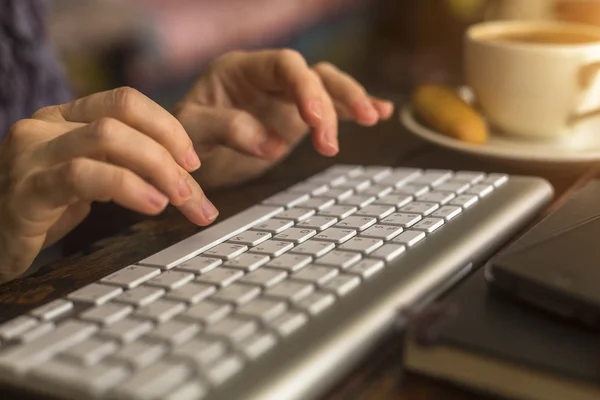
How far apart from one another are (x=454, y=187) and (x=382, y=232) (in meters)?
0.11

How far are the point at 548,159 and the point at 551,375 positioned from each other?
1.12ft

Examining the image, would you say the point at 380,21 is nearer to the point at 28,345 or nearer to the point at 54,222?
the point at 54,222

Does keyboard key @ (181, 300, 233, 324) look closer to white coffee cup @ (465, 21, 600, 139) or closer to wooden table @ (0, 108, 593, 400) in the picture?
wooden table @ (0, 108, 593, 400)

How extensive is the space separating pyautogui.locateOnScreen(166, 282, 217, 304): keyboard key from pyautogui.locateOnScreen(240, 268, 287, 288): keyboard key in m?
0.02

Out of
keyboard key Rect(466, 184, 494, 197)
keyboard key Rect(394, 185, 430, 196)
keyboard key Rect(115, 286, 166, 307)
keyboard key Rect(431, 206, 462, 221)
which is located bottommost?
keyboard key Rect(466, 184, 494, 197)

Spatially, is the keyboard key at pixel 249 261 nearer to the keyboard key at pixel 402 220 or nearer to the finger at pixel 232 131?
the keyboard key at pixel 402 220

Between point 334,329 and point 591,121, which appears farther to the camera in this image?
point 591,121

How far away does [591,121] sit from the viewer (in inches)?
26.1

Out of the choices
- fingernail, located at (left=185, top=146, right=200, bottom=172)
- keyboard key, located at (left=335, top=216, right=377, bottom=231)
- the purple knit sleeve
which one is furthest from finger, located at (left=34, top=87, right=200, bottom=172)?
the purple knit sleeve

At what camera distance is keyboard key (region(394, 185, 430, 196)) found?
452 mm

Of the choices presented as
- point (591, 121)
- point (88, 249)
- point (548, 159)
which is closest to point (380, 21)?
point (591, 121)

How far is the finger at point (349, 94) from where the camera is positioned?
60cm

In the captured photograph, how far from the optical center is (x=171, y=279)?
0.33 m

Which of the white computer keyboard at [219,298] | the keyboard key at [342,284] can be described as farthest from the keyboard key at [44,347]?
the keyboard key at [342,284]
